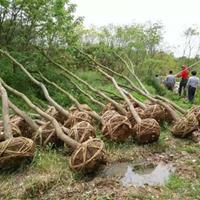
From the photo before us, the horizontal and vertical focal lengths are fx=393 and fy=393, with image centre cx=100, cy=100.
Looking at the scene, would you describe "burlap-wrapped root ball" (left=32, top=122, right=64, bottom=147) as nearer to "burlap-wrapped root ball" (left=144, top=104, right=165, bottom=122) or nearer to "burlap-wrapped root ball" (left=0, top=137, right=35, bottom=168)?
"burlap-wrapped root ball" (left=0, top=137, right=35, bottom=168)

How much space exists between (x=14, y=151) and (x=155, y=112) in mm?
4696

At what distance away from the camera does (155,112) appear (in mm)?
10477

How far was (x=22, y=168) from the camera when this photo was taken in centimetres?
718

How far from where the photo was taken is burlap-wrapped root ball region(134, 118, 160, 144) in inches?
348

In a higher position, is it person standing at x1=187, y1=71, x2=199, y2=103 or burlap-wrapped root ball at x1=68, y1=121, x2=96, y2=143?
person standing at x1=187, y1=71, x2=199, y2=103

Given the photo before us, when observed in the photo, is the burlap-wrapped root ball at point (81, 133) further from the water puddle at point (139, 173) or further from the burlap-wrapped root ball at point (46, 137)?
the water puddle at point (139, 173)

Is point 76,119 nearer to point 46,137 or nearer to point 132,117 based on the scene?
point 46,137

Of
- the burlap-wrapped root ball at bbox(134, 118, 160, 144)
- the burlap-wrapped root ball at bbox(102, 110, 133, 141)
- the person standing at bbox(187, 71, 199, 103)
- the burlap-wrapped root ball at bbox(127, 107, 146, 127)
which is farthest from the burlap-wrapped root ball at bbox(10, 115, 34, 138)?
the person standing at bbox(187, 71, 199, 103)

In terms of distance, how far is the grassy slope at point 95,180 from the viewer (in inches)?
246

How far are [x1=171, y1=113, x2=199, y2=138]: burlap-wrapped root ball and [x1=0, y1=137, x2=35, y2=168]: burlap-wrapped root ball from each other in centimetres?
413

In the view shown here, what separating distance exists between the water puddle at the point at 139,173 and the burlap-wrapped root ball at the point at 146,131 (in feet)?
3.28

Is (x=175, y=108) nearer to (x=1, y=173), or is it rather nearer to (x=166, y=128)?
(x=166, y=128)

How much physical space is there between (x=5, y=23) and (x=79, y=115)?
233 inches

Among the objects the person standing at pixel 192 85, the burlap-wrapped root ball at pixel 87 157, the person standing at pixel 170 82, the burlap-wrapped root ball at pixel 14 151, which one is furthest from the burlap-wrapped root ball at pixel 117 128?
the person standing at pixel 170 82
